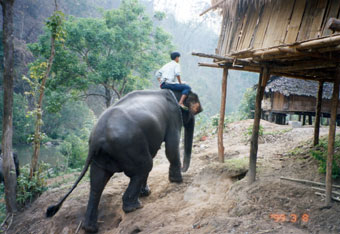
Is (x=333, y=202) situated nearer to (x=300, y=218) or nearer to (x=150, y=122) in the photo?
(x=300, y=218)

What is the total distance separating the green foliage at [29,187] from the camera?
5995 millimetres

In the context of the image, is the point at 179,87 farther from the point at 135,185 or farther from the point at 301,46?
the point at 301,46

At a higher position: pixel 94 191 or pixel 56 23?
pixel 56 23

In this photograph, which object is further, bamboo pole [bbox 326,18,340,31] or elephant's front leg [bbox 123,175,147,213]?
elephant's front leg [bbox 123,175,147,213]

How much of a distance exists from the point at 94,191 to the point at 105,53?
11194mm

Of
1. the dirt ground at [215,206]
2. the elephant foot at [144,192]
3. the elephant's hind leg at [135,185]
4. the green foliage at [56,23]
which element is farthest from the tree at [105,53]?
the elephant's hind leg at [135,185]

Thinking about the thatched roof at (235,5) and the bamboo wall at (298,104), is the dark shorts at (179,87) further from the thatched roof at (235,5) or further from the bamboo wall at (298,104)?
the bamboo wall at (298,104)

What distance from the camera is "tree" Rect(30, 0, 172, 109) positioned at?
1259 centimetres

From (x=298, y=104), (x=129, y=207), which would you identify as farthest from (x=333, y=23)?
(x=298, y=104)

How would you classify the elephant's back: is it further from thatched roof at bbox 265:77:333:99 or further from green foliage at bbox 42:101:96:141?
green foliage at bbox 42:101:96:141

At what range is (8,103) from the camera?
5582 mm

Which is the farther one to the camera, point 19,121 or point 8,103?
point 19,121

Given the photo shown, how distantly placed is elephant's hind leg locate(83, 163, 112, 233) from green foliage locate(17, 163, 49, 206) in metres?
2.77

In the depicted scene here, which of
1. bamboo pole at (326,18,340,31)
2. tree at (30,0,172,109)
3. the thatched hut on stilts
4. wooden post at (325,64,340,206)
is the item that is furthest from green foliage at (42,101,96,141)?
bamboo pole at (326,18,340,31)
